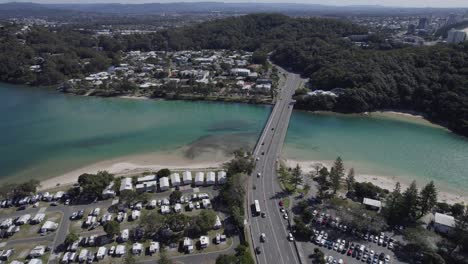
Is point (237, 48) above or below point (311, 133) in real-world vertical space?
above

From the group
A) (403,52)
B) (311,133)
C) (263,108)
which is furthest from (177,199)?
(403,52)

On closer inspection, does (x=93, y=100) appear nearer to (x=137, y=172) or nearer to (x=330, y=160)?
(x=137, y=172)

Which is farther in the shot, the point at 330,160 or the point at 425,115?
the point at 425,115

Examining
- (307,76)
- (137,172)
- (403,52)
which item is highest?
(403,52)

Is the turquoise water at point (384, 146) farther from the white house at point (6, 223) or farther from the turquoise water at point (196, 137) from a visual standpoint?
the white house at point (6, 223)

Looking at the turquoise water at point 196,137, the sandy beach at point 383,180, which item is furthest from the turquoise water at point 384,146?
the sandy beach at point 383,180

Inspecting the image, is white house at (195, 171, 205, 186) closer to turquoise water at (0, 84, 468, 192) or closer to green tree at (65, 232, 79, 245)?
turquoise water at (0, 84, 468, 192)

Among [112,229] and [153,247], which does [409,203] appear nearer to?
[153,247]

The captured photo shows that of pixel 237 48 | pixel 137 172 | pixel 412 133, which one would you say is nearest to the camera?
pixel 137 172
